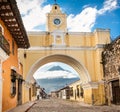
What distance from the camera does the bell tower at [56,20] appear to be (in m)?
27.1

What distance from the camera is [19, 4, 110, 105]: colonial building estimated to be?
26.0m

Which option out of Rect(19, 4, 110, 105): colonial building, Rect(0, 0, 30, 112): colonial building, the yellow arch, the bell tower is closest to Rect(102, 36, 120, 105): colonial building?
Rect(19, 4, 110, 105): colonial building

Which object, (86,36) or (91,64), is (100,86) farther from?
(86,36)

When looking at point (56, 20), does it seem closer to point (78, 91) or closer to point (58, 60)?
point (58, 60)

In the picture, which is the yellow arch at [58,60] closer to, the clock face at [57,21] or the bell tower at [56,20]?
the bell tower at [56,20]

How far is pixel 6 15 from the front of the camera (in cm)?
1248

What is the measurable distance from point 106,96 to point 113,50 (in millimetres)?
4638

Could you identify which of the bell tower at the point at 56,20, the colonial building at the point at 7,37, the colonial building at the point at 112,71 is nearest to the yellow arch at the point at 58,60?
the colonial building at the point at 112,71

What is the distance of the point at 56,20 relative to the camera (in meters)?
27.6

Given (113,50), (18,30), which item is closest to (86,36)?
(113,50)

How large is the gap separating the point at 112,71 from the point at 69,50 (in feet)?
19.9

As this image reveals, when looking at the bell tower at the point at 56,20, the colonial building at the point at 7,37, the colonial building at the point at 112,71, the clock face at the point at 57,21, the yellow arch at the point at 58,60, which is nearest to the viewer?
the colonial building at the point at 7,37

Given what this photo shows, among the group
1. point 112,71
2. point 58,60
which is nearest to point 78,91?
point 58,60

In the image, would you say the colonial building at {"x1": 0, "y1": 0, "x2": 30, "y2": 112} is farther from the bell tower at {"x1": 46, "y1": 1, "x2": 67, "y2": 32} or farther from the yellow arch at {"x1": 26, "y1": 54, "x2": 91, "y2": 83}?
the bell tower at {"x1": 46, "y1": 1, "x2": 67, "y2": 32}
